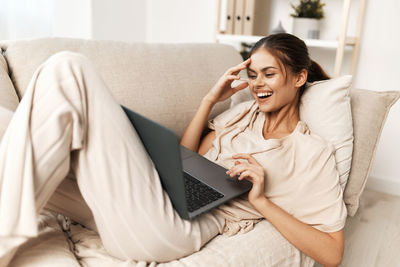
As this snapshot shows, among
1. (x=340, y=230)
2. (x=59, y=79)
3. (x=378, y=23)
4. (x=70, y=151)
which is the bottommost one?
(x=340, y=230)

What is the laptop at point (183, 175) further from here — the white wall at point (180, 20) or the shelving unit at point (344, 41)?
the white wall at point (180, 20)

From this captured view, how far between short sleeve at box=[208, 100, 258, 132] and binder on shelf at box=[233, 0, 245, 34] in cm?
98

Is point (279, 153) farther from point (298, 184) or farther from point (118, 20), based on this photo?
point (118, 20)

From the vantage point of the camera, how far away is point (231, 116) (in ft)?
4.28

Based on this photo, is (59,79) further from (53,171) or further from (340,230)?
(340,230)

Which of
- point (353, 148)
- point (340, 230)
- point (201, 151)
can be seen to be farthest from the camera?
point (201, 151)

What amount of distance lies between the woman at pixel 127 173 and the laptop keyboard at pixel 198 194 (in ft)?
0.15

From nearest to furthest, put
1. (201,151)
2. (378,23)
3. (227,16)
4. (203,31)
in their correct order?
(201,151) < (378,23) < (227,16) < (203,31)

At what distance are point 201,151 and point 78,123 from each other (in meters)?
0.67

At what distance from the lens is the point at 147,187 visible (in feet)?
2.57

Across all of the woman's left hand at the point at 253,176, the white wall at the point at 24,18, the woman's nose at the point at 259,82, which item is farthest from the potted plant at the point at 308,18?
the white wall at the point at 24,18

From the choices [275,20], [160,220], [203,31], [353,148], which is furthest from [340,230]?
[203,31]

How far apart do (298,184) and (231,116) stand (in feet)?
1.35

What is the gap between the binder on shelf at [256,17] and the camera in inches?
82.7
